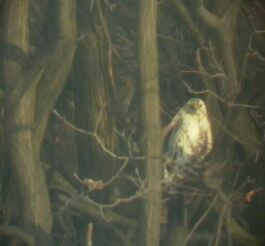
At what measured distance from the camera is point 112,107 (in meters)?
1.39

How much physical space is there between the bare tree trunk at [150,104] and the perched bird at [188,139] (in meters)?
0.04

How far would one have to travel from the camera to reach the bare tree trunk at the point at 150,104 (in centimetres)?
135

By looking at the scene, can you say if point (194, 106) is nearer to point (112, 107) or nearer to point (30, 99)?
point (112, 107)

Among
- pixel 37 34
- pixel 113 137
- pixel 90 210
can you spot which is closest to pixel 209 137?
pixel 113 137

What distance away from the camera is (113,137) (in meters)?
1.39

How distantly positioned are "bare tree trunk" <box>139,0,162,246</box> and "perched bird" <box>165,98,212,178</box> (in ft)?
0.12

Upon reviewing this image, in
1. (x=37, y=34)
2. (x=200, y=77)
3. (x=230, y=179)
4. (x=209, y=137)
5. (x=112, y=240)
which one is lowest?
(x=112, y=240)

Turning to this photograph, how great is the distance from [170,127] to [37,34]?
0.42 m

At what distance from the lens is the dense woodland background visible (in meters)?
1.37

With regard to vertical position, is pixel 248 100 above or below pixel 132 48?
below

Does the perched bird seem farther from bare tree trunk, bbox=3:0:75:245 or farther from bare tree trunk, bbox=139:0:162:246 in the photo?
bare tree trunk, bbox=3:0:75:245

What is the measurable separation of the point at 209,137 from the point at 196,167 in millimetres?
85

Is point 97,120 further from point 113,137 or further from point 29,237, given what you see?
point 29,237

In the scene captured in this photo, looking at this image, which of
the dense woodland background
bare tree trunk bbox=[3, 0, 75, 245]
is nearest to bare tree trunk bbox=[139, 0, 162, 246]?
the dense woodland background
